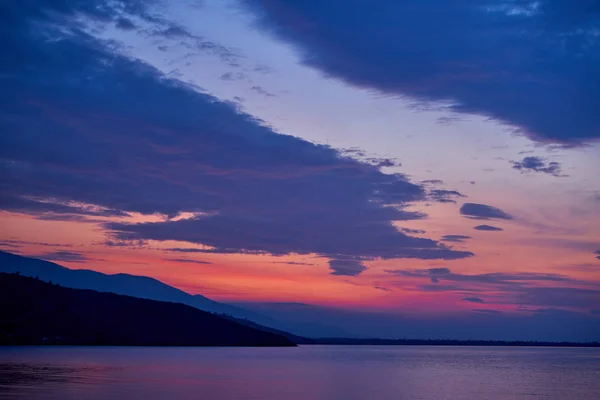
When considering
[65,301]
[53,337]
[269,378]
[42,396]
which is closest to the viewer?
[42,396]

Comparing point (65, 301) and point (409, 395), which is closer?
point (409, 395)

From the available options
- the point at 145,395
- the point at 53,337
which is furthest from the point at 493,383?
the point at 53,337

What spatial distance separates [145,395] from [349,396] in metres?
18.1

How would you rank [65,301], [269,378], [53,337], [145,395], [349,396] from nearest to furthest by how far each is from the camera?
[145,395] → [349,396] → [269,378] → [53,337] → [65,301]

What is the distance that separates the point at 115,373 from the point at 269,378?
18715mm

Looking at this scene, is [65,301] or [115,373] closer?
[115,373]

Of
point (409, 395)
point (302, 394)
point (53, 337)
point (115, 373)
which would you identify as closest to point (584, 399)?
point (409, 395)

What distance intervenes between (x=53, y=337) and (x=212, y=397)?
144467 millimetres

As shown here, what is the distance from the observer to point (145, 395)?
2196 inches

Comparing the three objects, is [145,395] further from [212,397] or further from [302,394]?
[302,394]

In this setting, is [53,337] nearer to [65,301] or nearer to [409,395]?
[65,301]

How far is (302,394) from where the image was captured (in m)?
61.7

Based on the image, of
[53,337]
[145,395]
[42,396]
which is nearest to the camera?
[42,396]

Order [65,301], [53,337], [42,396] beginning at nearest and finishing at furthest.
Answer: [42,396] < [53,337] < [65,301]
